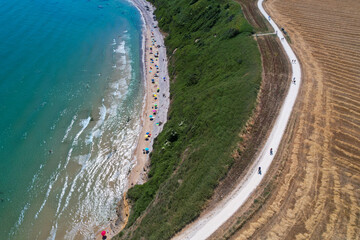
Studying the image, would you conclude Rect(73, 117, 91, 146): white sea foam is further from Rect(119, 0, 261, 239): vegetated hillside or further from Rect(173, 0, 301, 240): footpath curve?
Rect(173, 0, 301, 240): footpath curve

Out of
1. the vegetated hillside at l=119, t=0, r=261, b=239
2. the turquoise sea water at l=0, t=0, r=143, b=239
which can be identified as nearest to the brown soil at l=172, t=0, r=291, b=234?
the vegetated hillside at l=119, t=0, r=261, b=239

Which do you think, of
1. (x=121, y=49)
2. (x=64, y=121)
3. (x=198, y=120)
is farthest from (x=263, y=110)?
(x=121, y=49)

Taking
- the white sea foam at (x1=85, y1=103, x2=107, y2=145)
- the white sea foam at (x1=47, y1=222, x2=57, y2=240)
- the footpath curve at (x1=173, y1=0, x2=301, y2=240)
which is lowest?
the white sea foam at (x1=47, y1=222, x2=57, y2=240)

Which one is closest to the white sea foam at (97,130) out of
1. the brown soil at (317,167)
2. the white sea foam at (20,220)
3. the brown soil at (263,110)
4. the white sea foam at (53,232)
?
the white sea foam at (20,220)

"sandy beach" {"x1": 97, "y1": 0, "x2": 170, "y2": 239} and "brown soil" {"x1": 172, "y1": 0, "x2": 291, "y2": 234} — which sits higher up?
"brown soil" {"x1": 172, "y1": 0, "x2": 291, "y2": 234}

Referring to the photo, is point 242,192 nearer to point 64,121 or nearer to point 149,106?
point 149,106

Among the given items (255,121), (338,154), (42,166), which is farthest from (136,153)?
(338,154)

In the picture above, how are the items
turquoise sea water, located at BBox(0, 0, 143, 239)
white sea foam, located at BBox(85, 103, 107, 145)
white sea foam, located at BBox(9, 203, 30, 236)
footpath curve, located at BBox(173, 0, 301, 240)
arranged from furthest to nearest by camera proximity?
white sea foam, located at BBox(85, 103, 107, 145)
turquoise sea water, located at BBox(0, 0, 143, 239)
white sea foam, located at BBox(9, 203, 30, 236)
footpath curve, located at BBox(173, 0, 301, 240)
